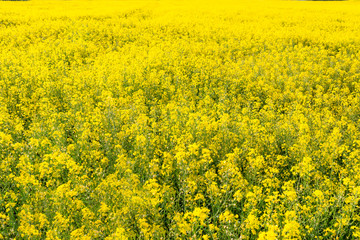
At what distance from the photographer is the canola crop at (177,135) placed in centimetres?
323

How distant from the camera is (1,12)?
19797mm

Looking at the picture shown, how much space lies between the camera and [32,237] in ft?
9.15

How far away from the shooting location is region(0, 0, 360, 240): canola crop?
3227mm

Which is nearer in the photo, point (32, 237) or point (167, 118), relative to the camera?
point (32, 237)

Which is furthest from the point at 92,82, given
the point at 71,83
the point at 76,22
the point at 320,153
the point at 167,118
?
the point at 76,22

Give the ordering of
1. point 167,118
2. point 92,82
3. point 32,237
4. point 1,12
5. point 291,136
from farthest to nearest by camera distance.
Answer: point 1,12 → point 92,82 → point 167,118 → point 291,136 → point 32,237

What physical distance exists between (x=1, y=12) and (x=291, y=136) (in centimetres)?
2270

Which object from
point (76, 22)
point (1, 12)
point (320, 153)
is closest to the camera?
point (320, 153)

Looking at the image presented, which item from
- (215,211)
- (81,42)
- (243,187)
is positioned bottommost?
(215,211)

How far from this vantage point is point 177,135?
5.25 m

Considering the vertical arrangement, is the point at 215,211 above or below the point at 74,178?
below

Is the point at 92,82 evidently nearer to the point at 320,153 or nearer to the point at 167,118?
the point at 167,118

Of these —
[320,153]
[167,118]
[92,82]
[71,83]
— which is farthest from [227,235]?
[71,83]

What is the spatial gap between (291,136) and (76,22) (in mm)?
15807
